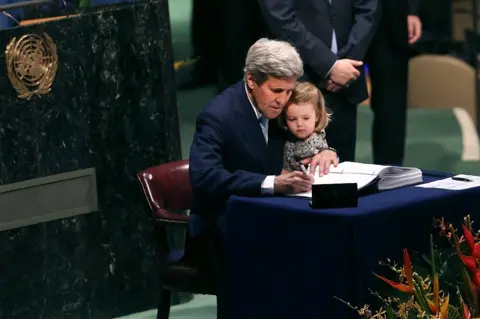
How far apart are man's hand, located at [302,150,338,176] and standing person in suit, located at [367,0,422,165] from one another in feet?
7.05

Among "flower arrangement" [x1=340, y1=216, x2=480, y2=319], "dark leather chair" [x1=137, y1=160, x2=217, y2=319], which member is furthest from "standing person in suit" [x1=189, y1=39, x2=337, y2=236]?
"flower arrangement" [x1=340, y1=216, x2=480, y2=319]

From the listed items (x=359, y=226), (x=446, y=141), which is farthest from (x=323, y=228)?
(x=446, y=141)

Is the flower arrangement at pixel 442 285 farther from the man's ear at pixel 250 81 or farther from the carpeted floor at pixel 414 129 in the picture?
the carpeted floor at pixel 414 129

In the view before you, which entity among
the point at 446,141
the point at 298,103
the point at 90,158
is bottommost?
the point at 446,141

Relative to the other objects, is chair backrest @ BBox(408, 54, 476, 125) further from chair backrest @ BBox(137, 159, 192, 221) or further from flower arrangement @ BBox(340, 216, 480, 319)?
flower arrangement @ BBox(340, 216, 480, 319)

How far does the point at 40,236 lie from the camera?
5.53 metres

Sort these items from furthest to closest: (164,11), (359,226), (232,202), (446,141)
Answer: (446,141) → (164,11) → (232,202) → (359,226)

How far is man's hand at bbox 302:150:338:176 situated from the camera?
15.4ft

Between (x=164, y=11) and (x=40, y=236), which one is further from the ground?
(x=164, y=11)

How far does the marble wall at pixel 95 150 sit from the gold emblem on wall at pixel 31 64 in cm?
3

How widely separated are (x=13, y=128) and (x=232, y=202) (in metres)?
1.20

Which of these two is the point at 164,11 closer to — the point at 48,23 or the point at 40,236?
the point at 48,23

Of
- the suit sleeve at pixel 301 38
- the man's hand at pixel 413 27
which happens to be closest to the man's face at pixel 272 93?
the suit sleeve at pixel 301 38

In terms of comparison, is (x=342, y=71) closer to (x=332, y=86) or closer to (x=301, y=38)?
(x=332, y=86)
